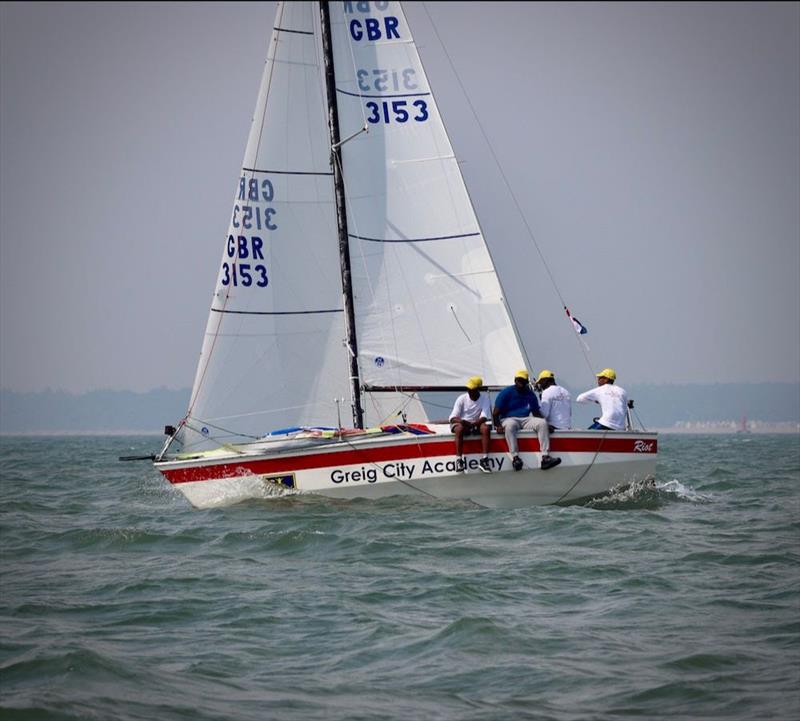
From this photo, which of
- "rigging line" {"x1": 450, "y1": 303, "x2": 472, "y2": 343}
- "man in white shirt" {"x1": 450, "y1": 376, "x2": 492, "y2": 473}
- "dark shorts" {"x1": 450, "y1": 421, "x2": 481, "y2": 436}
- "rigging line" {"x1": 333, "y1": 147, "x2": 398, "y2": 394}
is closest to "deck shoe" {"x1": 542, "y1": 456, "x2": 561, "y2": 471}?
"man in white shirt" {"x1": 450, "y1": 376, "x2": 492, "y2": 473}

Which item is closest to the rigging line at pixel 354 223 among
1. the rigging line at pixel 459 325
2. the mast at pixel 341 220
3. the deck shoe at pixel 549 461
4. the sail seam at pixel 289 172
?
the mast at pixel 341 220

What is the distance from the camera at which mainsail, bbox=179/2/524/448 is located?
63.3 feet

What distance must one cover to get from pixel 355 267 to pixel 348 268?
129mm

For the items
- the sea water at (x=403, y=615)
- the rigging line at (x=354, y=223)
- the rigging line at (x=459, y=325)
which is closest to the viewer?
the sea water at (x=403, y=615)

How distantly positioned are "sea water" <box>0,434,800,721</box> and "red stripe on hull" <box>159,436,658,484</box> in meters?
0.80

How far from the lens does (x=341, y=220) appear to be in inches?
769

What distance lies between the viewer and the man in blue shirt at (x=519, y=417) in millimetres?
16891

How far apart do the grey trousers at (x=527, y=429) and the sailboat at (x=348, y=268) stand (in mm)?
1862

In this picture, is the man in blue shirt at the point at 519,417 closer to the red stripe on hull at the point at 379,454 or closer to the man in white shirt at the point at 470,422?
the red stripe on hull at the point at 379,454

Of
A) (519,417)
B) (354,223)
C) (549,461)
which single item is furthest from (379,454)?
(354,223)

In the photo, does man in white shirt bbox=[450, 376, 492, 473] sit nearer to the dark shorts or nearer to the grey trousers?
the dark shorts

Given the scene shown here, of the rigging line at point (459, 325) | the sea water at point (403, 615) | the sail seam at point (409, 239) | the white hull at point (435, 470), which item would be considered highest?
the sail seam at point (409, 239)

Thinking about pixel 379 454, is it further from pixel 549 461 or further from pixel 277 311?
pixel 277 311

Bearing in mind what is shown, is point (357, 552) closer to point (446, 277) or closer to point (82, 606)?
point (82, 606)
